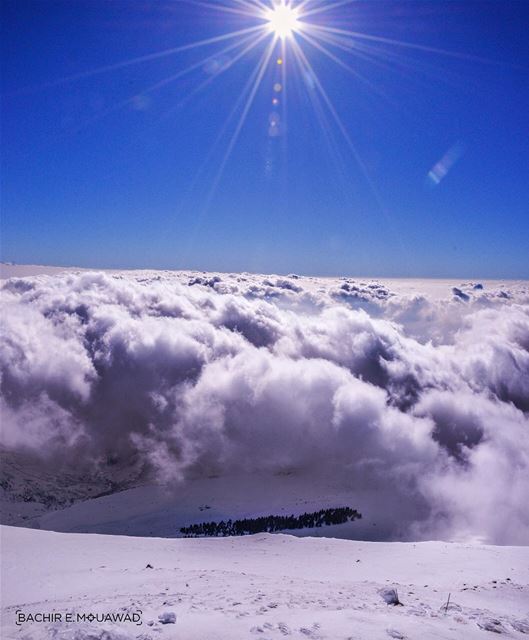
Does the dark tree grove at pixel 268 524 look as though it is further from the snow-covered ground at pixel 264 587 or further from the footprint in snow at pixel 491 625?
the footprint in snow at pixel 491 625

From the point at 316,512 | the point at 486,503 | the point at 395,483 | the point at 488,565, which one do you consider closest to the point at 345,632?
the point at 488,565

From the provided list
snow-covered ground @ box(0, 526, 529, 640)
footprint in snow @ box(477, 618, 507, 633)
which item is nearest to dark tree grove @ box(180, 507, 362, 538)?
snow-covered ground @ box(0, 526, 529, 640)

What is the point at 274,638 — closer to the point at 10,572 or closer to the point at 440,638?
the point at 440,638

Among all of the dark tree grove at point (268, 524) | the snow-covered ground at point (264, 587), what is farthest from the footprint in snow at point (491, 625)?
the dark tree grove at point (268, 524)

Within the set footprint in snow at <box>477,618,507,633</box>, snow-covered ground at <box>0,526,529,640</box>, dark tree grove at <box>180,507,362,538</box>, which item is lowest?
dark tree grove at <box>180,507,362,538</box>

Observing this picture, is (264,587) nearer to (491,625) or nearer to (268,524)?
(491,625)

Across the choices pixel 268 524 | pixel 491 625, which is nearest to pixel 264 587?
pixel 491 625

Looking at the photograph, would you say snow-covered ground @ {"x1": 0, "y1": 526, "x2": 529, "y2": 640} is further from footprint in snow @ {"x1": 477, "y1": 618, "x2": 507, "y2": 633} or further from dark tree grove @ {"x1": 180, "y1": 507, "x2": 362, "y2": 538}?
dark tree grove @ {"x1": 180, "y1": 507, "x2": 362, "y2": 538}
